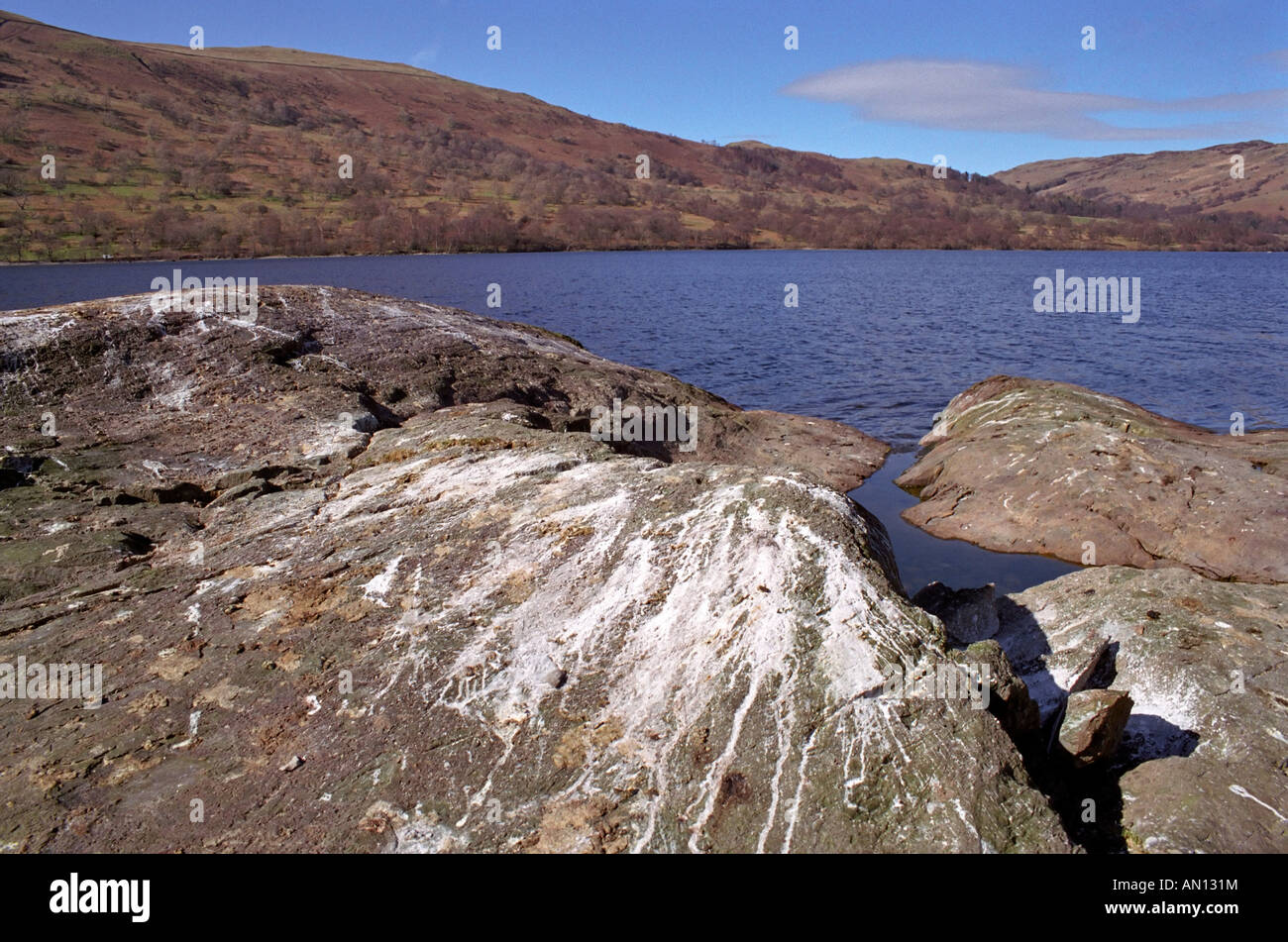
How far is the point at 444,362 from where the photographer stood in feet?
37.5

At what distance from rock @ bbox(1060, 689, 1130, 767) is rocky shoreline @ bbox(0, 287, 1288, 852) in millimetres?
20

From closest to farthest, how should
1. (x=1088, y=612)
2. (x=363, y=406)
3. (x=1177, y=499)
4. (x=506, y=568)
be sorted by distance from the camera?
(x=506, y=568) → (x=1088, y=612) → (x=363, y=406) → (x=1177, y=499)

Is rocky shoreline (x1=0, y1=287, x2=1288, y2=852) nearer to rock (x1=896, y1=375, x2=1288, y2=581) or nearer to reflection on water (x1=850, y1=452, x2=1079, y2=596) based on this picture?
reflection on water (x1=850, y1=452, x2=1079, y2=596)

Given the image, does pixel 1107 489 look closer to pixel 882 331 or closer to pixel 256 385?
pixel 256 385

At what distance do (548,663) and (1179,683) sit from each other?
16.3ft

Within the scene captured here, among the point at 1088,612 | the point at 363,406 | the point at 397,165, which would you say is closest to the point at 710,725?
the point at 1088,612
